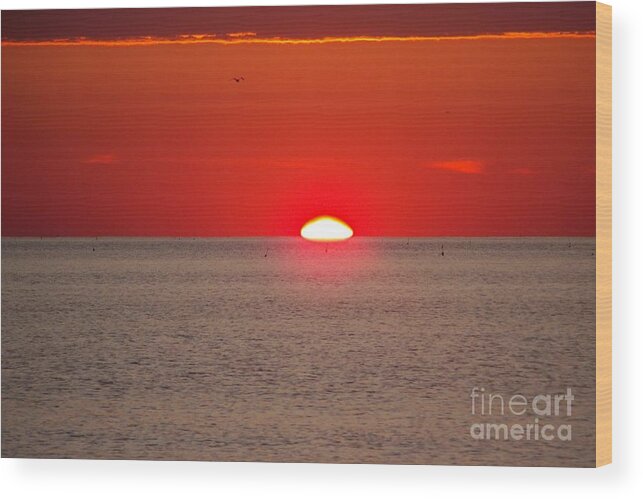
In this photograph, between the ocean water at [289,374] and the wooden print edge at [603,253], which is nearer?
the wooden print edge at [603,253]

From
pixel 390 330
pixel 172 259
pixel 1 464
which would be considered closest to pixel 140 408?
pixel 1 464

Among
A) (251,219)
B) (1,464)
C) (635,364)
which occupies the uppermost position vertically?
(251,219)

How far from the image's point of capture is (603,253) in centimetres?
827

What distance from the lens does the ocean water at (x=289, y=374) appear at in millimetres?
9242

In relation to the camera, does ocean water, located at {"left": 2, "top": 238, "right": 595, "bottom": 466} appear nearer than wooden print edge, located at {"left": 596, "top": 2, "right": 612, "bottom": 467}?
No

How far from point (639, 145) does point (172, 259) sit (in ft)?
147

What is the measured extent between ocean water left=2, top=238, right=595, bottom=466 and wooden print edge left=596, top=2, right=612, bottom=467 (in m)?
0.10

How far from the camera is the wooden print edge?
8.23 meters

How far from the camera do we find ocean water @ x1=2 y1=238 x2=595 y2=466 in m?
9.24

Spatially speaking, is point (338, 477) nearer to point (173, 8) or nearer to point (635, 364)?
point (635, 364)

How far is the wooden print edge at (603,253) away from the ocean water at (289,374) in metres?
0.10

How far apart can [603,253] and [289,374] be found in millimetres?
7243

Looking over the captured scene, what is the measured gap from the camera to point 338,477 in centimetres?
838

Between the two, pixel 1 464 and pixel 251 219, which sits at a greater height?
pixel 251 219
